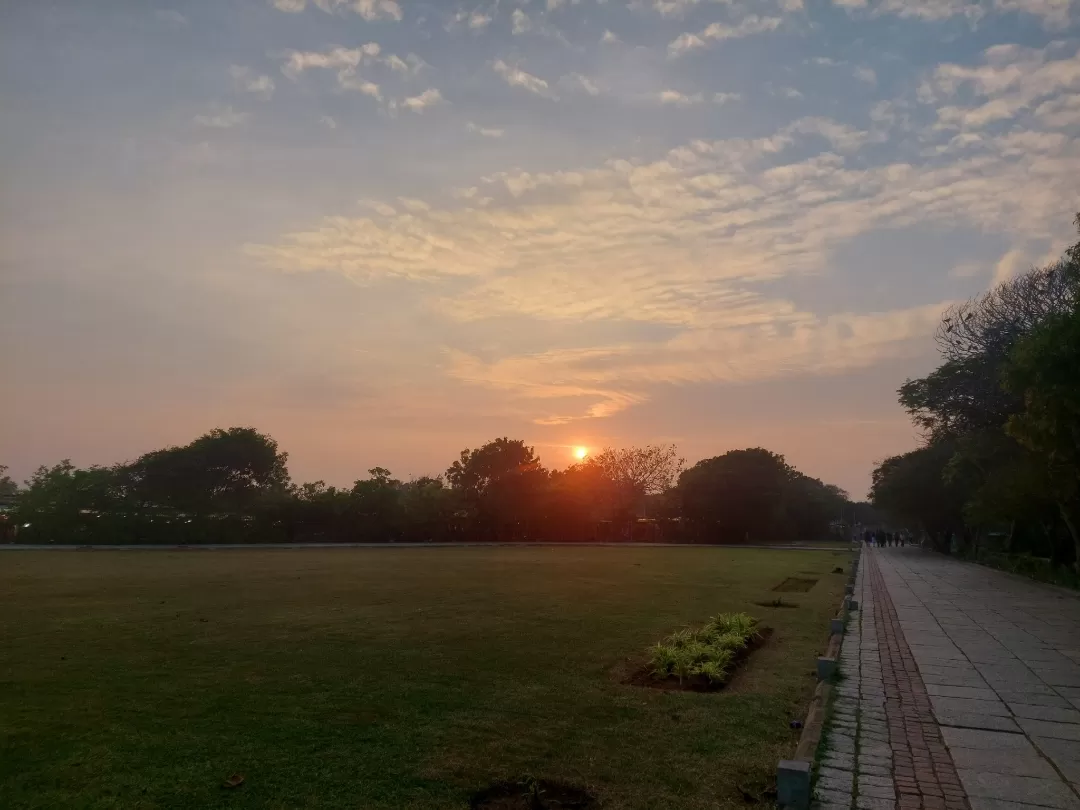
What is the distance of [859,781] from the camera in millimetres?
4840

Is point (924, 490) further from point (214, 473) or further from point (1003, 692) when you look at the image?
point (214, 473)

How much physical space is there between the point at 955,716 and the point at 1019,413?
854 inches

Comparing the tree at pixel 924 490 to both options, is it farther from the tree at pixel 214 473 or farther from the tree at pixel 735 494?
the tree at pixel 214 473

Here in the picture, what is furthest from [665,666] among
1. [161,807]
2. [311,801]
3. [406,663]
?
[161,807]

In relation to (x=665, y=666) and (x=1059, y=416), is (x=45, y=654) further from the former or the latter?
(x=1059, y=416)

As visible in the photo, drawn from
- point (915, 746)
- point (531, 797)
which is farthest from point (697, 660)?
point (531, 797)

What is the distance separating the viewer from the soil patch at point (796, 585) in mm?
18266

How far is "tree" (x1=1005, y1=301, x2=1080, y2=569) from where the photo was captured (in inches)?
551

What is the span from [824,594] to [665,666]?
1096cm

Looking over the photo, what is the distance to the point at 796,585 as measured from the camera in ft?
64.7

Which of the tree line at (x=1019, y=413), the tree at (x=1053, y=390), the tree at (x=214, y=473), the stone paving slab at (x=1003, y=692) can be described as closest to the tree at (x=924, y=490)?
the tree line at (x=1019, y=413)

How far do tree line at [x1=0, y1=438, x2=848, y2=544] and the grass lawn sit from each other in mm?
35513

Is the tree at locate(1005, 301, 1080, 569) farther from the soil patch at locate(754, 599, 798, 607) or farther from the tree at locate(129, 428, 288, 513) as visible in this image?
the tree at locate(129, 428, 288, 513)

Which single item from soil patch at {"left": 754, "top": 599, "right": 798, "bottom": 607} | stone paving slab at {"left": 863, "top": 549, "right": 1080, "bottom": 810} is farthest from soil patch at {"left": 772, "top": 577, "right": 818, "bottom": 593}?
soil patch at {"left": 754, "top": 599, "right": 798, "bottom": 607}
